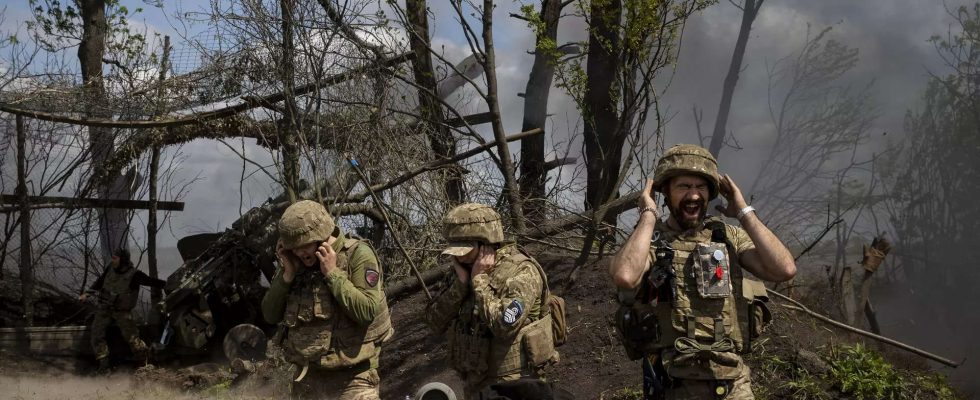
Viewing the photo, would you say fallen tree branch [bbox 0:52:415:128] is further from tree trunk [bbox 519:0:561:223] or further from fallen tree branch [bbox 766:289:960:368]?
fallen tree branch [bbox 766:289:960:368]

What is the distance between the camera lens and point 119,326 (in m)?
11.1

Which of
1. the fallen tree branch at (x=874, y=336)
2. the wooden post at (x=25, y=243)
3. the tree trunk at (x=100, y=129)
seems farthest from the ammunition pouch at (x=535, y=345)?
the wooden post at (x=25, y=243)

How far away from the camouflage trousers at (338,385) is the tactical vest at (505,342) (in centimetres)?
65

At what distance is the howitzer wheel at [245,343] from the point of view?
30.2 feet

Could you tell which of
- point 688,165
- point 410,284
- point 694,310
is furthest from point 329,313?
point 410,284

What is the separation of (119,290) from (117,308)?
27 cm

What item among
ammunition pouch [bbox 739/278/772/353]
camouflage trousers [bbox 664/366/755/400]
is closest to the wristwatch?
ammunition pouch [bbox 739/278/772/353]

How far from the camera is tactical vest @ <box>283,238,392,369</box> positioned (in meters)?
4.76

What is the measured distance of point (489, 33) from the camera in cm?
912

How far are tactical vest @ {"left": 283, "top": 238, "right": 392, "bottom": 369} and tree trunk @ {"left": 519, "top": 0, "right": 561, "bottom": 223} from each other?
17.1 ft

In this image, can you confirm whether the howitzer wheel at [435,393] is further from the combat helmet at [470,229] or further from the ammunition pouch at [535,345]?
the combat helmet at [470,229]

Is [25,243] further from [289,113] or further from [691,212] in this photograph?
[691,212]

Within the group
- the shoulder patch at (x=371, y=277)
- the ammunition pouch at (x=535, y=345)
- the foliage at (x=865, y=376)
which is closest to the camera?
the ammunition pouch at (x=535, y=345)

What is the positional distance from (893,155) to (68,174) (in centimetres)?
1010
